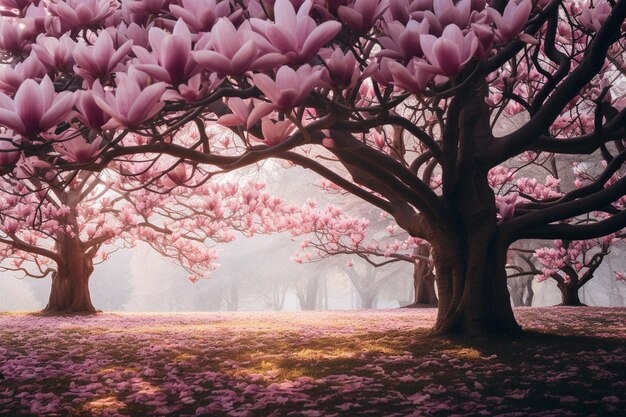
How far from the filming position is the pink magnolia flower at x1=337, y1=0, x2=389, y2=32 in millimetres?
1919

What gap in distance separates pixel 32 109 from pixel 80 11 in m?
0.93

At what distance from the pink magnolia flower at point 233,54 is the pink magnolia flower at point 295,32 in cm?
4

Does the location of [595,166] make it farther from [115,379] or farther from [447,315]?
[115,379]

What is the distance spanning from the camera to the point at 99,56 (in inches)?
75.1

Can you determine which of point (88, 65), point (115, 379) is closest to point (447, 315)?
point (115, 379)

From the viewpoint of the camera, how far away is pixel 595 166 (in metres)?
17.6

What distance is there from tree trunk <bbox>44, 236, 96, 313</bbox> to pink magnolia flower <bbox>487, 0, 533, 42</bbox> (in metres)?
12.0

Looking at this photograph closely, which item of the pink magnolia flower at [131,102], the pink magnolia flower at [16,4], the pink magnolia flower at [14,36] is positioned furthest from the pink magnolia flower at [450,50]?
the pink magnolia flower at [16,4]

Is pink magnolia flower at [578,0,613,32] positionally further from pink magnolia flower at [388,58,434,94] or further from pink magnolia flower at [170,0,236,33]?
pink magnolia flower at [170,0,236,33]

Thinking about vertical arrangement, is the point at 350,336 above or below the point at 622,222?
below

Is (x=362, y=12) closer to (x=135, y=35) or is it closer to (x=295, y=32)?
(x=295, y=32)

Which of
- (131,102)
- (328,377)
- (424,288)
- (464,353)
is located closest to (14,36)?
(131,102)

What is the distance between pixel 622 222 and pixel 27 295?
56.9 metres

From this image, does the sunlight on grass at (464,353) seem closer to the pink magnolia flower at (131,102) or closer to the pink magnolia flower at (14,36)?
the pink magnolia flower at (131,102)
